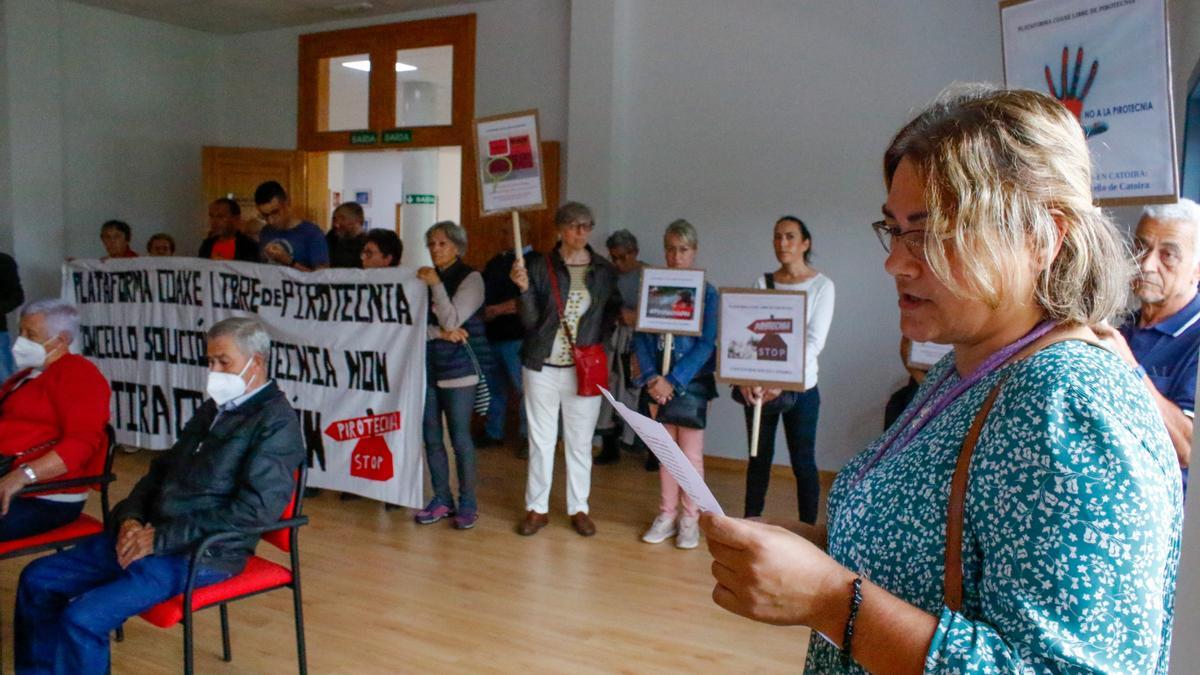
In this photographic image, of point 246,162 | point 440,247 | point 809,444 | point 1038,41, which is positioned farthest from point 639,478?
point 246,162

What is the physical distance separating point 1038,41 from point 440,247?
10.8 ft

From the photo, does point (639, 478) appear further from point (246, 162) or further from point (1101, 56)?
point (246, 162)

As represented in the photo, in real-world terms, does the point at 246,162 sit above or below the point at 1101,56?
above

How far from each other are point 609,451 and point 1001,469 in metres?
5.91

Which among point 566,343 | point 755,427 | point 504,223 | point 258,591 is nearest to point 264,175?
point 504,223

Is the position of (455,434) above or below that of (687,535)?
above

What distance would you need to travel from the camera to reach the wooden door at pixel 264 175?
8.68 meters

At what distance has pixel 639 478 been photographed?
6.21m

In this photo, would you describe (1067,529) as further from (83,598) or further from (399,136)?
(399,136)

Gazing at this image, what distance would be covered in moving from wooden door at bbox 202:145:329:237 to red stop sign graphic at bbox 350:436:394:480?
170 inches

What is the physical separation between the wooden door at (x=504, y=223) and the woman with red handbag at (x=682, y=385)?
227 cm

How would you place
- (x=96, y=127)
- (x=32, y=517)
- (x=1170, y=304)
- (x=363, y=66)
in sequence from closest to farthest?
(x=1170, y=304) → (x=32, y=517) → (x=96, y=127) → (x=363, y=66)

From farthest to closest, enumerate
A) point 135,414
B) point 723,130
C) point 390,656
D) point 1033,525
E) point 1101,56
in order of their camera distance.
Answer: point 723,130 < point 135,414 < point 390,656 < point 1101,56 < point 1033,525

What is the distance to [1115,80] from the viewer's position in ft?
7.26
